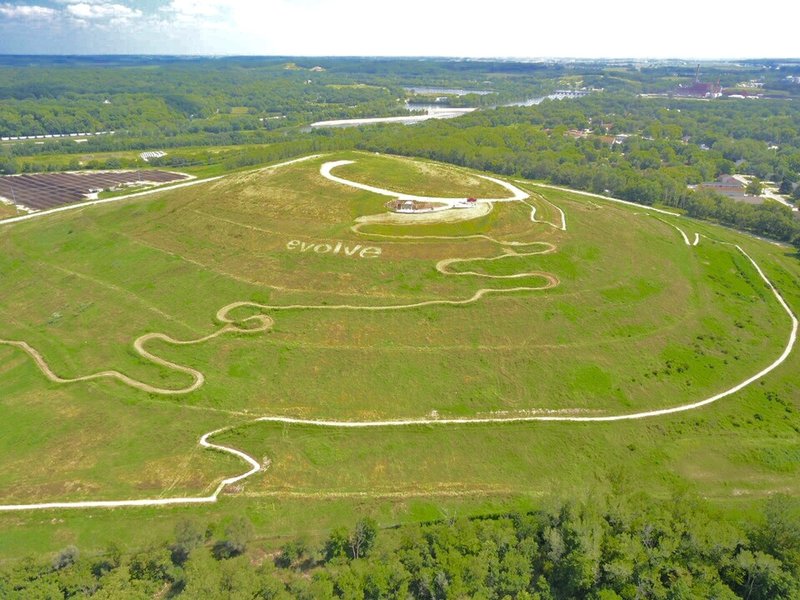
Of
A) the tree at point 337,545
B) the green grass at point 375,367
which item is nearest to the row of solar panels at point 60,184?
the green grass at point 375,367

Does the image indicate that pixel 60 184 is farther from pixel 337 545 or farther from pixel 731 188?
pixel 731 188

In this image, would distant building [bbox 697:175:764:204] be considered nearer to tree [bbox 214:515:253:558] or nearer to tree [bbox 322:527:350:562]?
tree [bbox 322:527:350:562]

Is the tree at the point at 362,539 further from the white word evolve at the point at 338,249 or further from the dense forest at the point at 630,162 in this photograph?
the dense forest at the point at 630,162

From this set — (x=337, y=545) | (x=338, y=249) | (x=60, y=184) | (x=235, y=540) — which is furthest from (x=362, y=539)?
(x=60, y=184)

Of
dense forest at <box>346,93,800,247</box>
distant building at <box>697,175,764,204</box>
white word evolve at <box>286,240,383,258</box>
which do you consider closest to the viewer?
white word evolve at <box>286,240,383,258</box>

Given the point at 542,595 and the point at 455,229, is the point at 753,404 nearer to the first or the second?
the point at 542,595

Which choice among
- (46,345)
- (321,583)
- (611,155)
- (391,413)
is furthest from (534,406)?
(611,155)

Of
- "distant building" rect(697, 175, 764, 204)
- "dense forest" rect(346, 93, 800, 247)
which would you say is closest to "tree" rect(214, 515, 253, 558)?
"dense forest" rect(346, 93, 800, 247)
